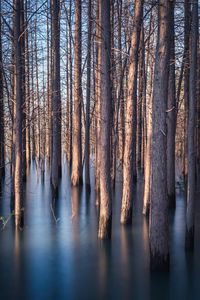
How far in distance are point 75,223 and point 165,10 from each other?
Result: 6.55 meters

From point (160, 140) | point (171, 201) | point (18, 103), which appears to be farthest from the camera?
point (171, 201)

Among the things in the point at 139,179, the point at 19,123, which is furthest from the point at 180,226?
the point at 139,179

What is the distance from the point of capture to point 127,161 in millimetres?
8383

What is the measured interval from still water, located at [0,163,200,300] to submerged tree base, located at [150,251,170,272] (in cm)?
14

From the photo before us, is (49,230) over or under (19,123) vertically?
under

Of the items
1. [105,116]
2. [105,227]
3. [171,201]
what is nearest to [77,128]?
[171,201]

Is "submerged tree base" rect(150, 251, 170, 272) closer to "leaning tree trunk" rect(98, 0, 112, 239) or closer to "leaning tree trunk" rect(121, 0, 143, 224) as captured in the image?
"leaning tree trunk" rect(98, 0, 112, 239)

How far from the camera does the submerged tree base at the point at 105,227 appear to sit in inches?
290

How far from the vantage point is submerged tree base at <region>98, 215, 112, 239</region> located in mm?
7363

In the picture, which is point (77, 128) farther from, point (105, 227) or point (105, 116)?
point (105, 227)

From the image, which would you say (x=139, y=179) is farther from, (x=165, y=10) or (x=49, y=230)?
(x=165, y=10)

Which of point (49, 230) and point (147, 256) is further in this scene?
point (49, 230)

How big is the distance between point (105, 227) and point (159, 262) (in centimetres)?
198

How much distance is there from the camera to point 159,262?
5.75 m
